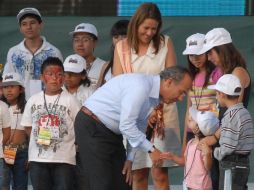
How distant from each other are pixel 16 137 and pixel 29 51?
783 mm

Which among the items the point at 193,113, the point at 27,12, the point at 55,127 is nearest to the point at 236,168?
the point at 193,113

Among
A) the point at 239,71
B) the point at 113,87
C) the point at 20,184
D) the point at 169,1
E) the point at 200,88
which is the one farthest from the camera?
the point at 169,1

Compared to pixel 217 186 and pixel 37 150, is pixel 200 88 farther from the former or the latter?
pixel 37 150

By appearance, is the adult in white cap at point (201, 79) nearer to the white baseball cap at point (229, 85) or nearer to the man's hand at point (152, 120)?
the man's hand at point (152, 120)

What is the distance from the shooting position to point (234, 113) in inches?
283

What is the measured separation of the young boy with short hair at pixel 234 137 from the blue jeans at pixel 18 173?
7.33ft

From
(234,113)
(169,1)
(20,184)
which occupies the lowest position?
(20,184)

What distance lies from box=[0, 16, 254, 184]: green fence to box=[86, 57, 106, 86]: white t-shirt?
3.36 feet

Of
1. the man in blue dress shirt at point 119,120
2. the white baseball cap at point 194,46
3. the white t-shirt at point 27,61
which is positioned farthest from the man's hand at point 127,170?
the white t-shirt at point 27,61

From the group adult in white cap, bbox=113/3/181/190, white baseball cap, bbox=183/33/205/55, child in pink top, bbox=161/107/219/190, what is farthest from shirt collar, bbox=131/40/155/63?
child in pink top, bbox=161/107/219/190

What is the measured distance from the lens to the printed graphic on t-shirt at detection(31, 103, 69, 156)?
8219mm

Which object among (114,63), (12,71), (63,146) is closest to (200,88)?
(114,63)

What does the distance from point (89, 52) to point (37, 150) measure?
47.6 inches

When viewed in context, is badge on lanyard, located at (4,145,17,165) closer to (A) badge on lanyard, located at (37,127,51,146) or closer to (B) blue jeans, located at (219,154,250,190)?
(A) badge on lanyard, located at (37,127,51,146)
